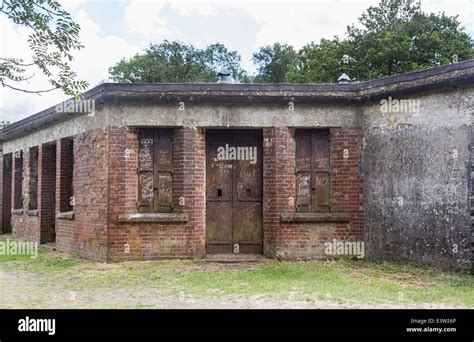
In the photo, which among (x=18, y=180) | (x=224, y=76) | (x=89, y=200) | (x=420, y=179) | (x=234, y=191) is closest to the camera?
(x=420, y=179)

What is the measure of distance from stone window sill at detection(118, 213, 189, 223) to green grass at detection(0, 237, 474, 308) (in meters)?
0.87

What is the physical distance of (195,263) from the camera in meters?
11.1

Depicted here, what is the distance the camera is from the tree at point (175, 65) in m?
44.7

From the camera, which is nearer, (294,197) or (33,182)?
(294,197)

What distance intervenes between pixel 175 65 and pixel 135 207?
119 ft

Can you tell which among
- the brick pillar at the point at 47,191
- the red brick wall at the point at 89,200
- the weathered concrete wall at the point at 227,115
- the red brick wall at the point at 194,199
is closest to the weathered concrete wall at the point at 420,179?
the red brick wall at the point at 194,199

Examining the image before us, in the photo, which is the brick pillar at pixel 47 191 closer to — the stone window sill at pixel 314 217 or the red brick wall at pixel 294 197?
the red brick wall at pixel 294 197

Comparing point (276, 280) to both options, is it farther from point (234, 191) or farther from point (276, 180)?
point (234, 191)

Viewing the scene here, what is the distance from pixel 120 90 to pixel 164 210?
2.70 metres

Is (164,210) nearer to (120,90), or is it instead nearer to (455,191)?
(120,90)

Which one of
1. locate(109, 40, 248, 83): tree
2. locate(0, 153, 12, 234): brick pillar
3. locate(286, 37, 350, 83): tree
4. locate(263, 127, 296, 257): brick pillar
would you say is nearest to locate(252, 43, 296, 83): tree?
locate(109, 40, 248, 83): tree

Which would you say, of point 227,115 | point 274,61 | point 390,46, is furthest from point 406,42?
point 227,115

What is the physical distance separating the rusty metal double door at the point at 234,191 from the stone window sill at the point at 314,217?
70 centimetres

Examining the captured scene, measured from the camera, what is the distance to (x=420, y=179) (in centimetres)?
1058
